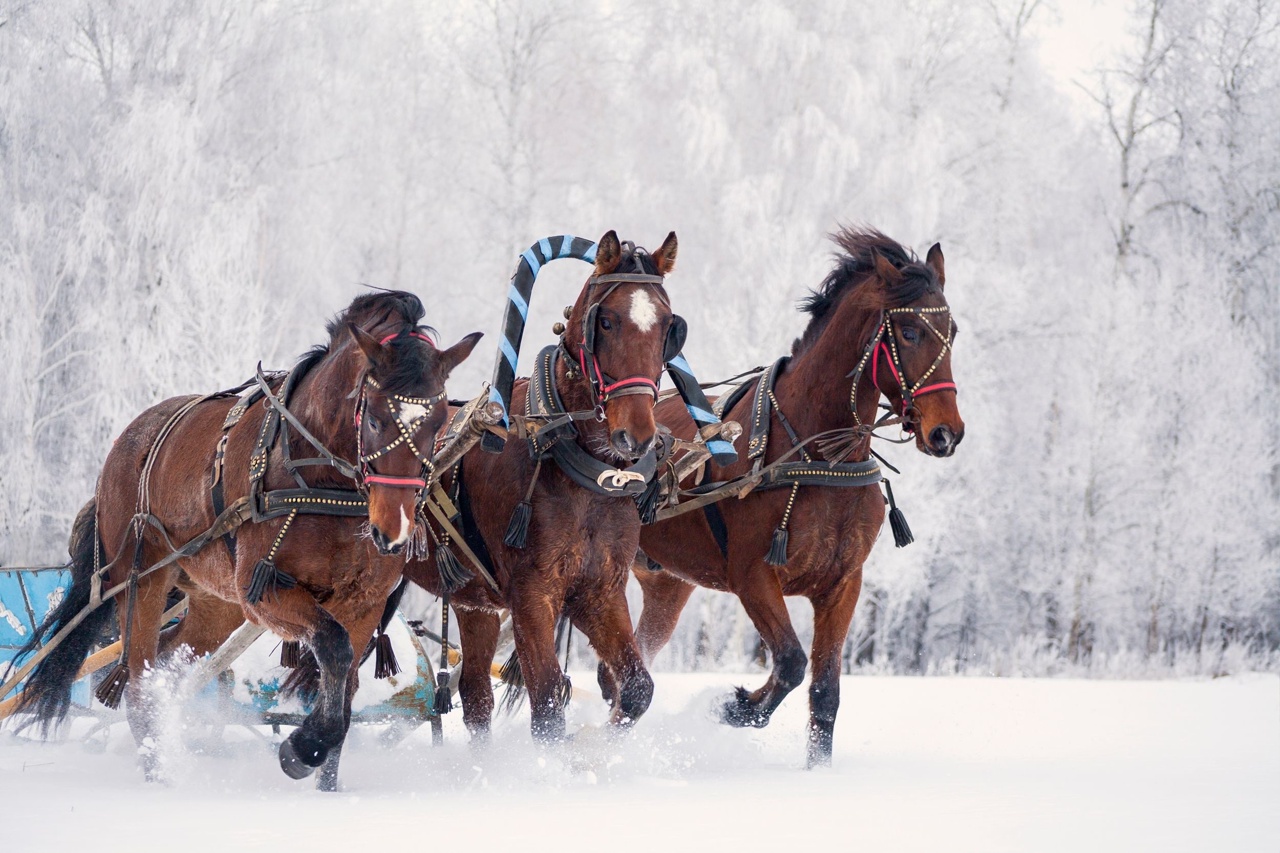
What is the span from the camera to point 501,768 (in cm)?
556

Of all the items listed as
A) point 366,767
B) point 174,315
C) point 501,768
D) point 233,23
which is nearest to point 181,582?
point 366,767

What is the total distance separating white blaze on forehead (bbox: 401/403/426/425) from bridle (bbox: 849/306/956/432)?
2358 millimetres

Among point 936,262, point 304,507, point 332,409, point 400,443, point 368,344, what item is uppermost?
point 936,262

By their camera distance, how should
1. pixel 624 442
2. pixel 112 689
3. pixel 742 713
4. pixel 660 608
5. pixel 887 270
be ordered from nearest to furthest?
pixel 624 442 → pixel 887 270 → pixel 742 713 → pixel 112 689 → pixel 660 608

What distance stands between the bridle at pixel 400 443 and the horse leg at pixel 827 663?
7.83 feet

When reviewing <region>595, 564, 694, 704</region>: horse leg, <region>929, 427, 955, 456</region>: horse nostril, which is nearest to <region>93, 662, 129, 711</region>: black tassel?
<region>595, 564, 694, 704</region>: horse leg

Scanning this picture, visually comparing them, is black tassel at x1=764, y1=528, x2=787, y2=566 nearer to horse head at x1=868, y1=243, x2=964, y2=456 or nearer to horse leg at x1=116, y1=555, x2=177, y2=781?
horse head at x1=868, y1=243, x2=964, y2=456

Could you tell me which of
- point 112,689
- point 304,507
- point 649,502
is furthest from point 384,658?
point 112,689

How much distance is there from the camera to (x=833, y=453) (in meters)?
6.37

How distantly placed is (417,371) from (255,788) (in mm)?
1954

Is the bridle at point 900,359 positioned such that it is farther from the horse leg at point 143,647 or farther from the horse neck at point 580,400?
the horse leg at point 143,647

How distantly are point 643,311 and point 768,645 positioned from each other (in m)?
2.00

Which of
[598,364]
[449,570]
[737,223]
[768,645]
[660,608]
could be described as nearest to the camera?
[598,364]

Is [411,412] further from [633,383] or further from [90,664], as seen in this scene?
[90,664]
